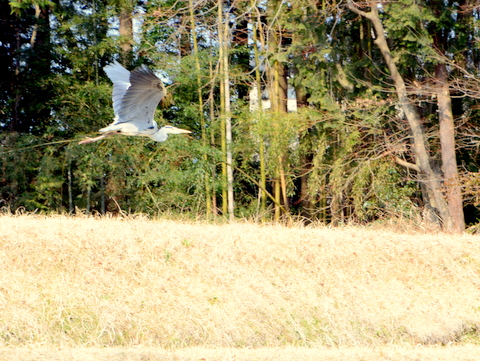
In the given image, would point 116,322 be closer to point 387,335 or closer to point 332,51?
point 387,335

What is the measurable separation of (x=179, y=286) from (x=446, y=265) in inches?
133

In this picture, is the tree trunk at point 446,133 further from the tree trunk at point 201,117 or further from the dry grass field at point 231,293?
the tree trunk at point 201,117

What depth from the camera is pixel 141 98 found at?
297 inches

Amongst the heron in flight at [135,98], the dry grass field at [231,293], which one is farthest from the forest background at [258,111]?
the heron in flight at [135,98]

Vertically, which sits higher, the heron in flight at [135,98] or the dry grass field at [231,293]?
the heron in flight at [135,98]

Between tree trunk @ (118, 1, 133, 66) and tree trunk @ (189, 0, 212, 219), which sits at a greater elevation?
tree trunk @ (118, 1, 133, 66)

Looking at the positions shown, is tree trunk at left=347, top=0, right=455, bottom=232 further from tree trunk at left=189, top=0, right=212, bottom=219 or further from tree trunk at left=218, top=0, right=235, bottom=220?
tree trunk at left=189, top=0, right=212, bottom=219

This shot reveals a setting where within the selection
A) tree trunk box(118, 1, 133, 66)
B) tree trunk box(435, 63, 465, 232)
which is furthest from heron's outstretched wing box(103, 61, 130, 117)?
tree trunk box(118, 1, 133, 66)

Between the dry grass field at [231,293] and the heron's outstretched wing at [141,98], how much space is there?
5.02ft

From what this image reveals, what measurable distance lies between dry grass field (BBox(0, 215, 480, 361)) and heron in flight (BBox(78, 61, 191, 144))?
1.39m

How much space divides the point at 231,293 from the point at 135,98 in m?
2.51

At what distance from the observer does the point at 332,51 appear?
12.7 metres

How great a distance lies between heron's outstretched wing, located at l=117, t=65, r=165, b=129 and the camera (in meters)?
7.15

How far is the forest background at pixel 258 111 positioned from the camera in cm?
1198
